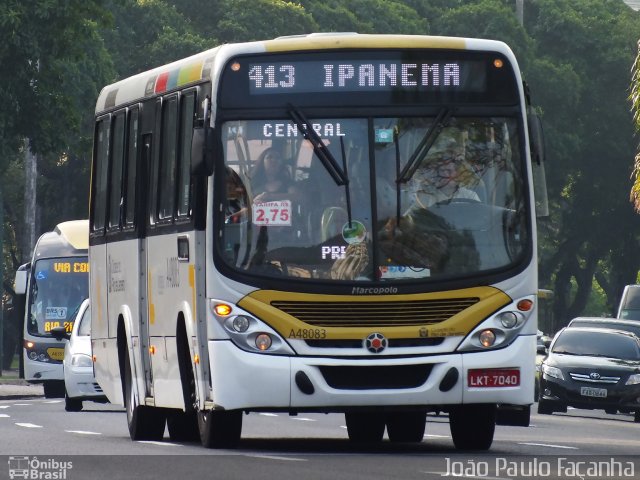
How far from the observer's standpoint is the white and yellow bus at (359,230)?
48.9 feet

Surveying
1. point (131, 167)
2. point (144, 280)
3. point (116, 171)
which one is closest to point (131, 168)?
point (131, 167)

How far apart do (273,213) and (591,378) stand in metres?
17.2

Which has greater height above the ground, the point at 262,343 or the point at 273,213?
the point at 273,213

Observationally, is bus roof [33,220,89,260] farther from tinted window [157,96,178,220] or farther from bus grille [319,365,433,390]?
bus grille [319,365,433,390]

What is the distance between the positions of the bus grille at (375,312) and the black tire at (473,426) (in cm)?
115

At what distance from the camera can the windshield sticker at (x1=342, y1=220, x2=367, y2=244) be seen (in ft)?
49.3

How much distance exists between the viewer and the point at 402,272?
15.0 metres

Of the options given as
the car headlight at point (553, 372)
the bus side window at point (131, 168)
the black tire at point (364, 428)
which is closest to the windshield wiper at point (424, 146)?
the bus side window at point (131, 168)

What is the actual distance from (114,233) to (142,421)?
1.78 meters

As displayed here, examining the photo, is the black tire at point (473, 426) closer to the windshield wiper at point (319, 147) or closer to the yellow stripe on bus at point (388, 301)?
the yellow stripe on bus at point (388, 301)

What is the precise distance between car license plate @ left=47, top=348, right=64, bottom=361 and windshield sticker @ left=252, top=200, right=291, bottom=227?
→ 82.0ft

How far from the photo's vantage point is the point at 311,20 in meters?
59.5

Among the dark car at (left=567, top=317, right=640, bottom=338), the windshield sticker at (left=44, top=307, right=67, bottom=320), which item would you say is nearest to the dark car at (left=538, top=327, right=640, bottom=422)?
the dark car at (left=567, top=317, right=640, bottom=338)

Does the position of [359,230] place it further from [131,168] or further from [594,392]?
[594,392]
